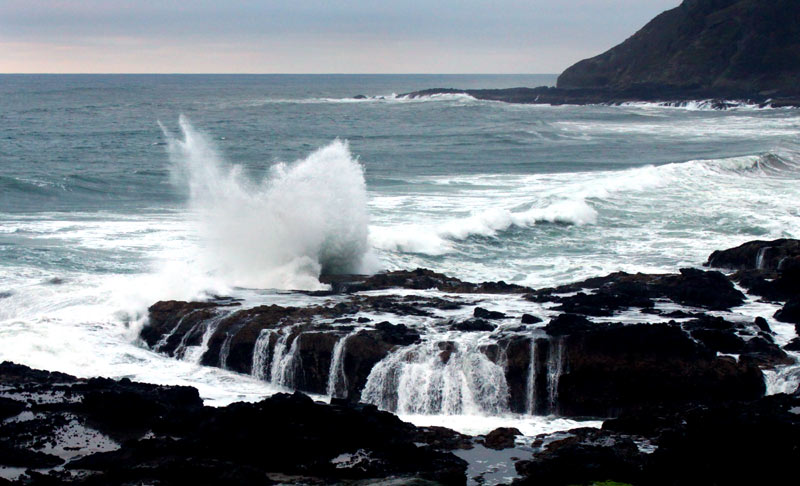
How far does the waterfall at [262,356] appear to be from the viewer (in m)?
20.1

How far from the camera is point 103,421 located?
16500mm

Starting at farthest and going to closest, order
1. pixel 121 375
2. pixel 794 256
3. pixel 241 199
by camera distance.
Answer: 1. pixel 241 199
2. pixel 794 256
3. pixel 121 375

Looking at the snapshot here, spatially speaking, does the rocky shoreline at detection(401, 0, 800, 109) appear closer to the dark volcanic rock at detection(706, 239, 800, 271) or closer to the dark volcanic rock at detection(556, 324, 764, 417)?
the dark volcanic rock at detection(706, 239, 800, 271)

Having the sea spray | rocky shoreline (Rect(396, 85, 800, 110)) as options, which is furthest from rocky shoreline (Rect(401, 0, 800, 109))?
the sea spray

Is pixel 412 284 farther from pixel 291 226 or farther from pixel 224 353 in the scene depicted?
pixel 224 353

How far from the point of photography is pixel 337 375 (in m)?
19.4

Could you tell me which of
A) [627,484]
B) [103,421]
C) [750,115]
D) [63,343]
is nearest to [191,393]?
[103,421]

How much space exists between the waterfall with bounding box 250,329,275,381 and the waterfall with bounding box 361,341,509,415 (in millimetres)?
2276

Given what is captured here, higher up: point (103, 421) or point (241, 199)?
point (241, 199)

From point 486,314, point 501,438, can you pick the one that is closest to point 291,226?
point 486,314

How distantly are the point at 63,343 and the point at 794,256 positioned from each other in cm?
1721

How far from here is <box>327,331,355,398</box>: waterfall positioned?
19297 millimetres

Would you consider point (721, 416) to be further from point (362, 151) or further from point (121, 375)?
point (362, 151)

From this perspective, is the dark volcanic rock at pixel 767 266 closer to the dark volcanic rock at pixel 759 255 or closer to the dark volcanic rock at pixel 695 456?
the dark volcanic rock at pixel 759 255
